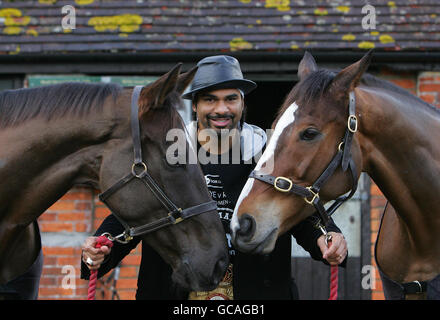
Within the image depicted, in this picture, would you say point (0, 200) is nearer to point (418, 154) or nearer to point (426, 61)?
point (418, 154)

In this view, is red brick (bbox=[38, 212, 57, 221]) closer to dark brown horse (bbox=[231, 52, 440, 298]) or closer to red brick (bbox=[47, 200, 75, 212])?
red brick (bbox=[47, 200, 75, 212])

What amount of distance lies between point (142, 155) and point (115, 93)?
0.41m

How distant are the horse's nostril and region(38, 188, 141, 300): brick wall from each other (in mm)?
3446

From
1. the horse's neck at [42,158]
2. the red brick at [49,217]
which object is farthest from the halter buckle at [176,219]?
the red brick at [49,217]

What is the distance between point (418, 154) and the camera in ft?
9.04

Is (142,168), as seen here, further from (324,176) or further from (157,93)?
(324,176)

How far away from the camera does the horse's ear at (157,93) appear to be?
8.43 feet

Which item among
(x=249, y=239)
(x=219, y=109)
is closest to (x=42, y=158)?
(x=219, y=109)

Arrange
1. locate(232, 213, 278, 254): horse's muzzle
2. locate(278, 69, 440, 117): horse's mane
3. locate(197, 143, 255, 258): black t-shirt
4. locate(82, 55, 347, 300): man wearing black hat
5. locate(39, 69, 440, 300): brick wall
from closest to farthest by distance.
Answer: locate(232, 213, 278, 254): horse's muzzle, locate(278, 69, 440, 117): horse's mane, locate(82, 55, 347, 300): man wearing black hat, locate(197, 143, 255, 258): black t-shirt, locate(39, 69, 440, 300): brick wall

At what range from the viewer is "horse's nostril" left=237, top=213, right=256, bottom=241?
2.48 meters

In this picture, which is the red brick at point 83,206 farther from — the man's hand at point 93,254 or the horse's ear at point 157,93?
the horse's ear at point 157,93

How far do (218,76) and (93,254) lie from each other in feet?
4.06

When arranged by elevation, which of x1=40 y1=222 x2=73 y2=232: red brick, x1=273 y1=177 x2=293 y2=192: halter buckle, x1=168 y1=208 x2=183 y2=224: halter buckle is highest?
x1=40 y1=222 x2=73 y2=232: red brick

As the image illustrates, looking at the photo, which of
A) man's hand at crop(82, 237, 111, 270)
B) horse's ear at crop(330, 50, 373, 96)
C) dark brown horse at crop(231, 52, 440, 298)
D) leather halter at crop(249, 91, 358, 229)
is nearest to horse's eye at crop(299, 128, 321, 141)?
dark brown horse at crop(231, 52, 440, 298)
